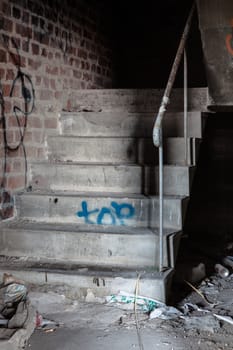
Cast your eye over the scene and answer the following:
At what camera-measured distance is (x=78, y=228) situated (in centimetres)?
371

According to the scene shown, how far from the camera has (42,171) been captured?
4.15m

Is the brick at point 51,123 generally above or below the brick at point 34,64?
below

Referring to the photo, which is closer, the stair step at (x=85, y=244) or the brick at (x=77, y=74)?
the stair step at (x=85, y=244)

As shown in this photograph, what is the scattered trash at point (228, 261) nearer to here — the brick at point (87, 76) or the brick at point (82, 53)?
the brick at point (87, 76)

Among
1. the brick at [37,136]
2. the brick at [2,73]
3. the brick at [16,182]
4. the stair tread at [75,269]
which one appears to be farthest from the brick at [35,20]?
the stair tread at [75,269]

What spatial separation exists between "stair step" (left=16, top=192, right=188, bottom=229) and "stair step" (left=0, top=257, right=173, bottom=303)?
1.42 feet

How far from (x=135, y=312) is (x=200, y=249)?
167 centimetres

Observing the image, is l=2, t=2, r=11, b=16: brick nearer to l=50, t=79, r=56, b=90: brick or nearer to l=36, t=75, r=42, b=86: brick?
l=36, t=75, r=42, b=86: brick

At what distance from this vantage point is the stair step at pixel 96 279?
3.20m

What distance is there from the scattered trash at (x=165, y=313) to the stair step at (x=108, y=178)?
37.3 inches

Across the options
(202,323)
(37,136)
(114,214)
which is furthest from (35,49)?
(202,323)

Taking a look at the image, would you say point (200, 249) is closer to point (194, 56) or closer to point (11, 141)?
point (11, 141)

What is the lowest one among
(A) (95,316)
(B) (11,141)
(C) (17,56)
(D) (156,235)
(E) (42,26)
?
(A) (95,316)

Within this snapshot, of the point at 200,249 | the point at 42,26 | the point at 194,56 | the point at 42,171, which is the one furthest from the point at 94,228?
the point at 194,56
